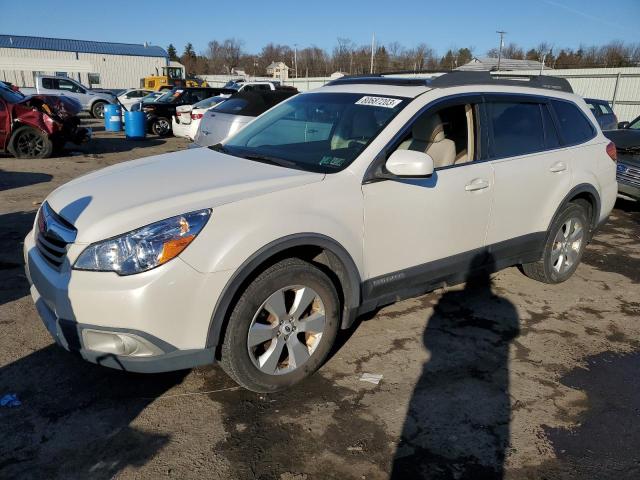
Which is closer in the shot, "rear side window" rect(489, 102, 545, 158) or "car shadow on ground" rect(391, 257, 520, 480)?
"car shadow on ground" rect(391, 257, 520, 480)

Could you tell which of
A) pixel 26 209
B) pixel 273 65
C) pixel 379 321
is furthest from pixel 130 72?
pixel 379 321

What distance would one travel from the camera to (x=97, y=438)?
265 centimetres

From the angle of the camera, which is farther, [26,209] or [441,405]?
[26,209]

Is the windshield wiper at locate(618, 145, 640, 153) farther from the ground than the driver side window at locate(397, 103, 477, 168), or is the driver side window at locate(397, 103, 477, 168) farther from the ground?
the driver side window at locate(397, 103, 477, 168)

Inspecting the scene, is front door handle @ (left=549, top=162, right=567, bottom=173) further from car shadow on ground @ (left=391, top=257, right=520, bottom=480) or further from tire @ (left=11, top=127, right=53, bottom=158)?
tire @ (left=11, top=127, right=53, bottom=158)

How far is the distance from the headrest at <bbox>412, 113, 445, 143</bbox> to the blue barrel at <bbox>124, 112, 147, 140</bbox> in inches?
576

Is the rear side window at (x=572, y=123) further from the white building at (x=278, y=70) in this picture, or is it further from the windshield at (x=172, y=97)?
the white building at (x=278, y=70)

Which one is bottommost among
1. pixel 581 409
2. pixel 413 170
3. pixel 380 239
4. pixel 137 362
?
pixel 581 409

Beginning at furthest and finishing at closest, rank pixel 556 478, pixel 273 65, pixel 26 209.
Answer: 1. pixel 273 65
2. pixel 26 209
3. pixel 556 478

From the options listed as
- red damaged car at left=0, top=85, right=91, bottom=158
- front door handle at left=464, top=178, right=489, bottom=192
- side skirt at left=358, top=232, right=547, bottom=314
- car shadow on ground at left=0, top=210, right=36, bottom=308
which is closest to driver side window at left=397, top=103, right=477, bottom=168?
front door handle at left=464, top=178, right=489, bottom=192

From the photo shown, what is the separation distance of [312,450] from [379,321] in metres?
1.64

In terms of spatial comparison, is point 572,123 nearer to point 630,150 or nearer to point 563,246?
point 563,246

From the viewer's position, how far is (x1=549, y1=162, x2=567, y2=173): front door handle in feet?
14.4

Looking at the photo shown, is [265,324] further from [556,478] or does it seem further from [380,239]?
[556,478]
